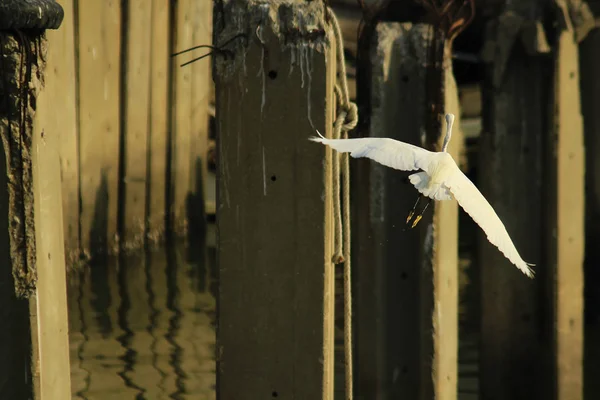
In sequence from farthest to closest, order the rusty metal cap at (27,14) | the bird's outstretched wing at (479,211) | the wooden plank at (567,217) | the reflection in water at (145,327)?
the reflection in water at (145,327), the wooden plank at (567,217), the bird's outstretched wing at (479,211), the rusty metal cap at (27,14)

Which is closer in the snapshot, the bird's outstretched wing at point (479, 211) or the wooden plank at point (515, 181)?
the bird's outstretched wing at point (479, 211)

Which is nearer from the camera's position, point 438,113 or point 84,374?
point 438,113

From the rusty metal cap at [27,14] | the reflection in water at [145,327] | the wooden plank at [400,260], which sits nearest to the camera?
the rusty metal cap at [27,14]

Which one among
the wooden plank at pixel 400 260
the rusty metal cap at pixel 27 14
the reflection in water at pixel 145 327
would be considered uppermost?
the rusty metal cap at pixel 27 14

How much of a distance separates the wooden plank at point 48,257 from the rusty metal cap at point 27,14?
0.15 meters

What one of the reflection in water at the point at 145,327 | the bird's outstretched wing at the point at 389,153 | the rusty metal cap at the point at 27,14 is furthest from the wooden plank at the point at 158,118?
the rusty metal cap at the point at 27,14

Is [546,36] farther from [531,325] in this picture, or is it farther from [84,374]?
[84,374]

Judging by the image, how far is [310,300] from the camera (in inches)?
152

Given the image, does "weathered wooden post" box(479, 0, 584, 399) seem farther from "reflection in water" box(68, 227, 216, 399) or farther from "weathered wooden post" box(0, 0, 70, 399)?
"weathered wooden post" box(0, 0, 70, 399)

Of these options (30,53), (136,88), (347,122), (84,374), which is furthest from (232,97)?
(136,88)

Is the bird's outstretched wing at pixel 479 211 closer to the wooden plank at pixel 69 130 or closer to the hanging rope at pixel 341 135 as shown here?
the hanging rope at pixel 341 135

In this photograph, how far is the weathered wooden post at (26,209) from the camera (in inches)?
140

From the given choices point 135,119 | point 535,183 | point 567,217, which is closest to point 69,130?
point 135,119

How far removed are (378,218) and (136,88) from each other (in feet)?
17.6
